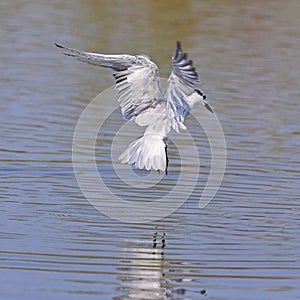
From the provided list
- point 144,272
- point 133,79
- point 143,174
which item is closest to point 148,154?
point 133,79

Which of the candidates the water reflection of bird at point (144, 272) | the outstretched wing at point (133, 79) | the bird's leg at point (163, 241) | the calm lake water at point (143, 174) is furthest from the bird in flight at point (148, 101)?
the water reflection of bird at point (144, 272)

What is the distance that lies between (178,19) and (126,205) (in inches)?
411

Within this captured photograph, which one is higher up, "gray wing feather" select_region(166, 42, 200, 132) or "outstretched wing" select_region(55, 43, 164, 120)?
"outstretched wing" select_region(55, 43, 164, 120)

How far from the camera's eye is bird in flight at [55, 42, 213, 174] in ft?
30.1

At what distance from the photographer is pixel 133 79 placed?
959cm

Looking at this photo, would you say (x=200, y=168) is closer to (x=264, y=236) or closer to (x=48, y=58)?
(x=264, y=236)

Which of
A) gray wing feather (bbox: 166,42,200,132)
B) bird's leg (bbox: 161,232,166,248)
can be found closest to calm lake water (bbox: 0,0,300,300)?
bird's leg (bbox: 161,232,166,248)

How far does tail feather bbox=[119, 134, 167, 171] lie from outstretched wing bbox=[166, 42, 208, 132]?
195 mm

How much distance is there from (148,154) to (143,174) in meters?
1.39

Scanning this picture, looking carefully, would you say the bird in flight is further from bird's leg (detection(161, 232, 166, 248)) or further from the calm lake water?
bird's leg (detection(161, 232, 166, 248))

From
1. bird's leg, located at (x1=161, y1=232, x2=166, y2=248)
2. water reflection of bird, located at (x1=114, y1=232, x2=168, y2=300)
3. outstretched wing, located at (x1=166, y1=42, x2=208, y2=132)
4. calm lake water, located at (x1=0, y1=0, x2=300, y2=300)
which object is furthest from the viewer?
outstretched wing, located at (x1=166, y1=42, x2=208, y2=132)

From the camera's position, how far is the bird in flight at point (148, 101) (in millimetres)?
9180

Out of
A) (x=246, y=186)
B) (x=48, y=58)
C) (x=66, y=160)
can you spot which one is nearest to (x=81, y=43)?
(x=48, y=58)

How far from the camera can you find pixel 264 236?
338 inches
